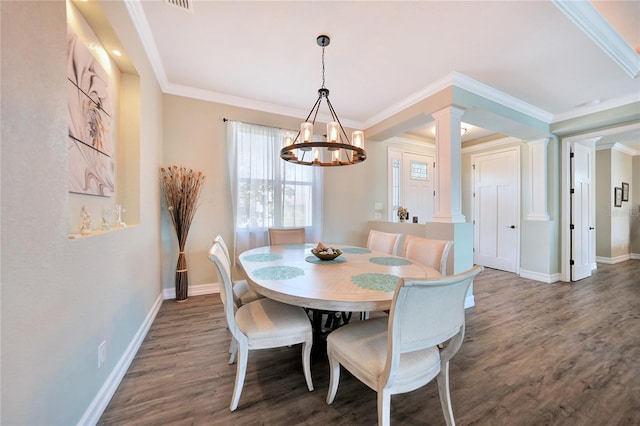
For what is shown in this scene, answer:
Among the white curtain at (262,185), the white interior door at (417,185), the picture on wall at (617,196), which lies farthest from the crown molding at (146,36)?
the picture on wall at (617,196)

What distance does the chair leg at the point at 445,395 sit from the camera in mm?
1216

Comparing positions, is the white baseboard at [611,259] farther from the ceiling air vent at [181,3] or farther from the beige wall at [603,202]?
the ceiling air vent at [181,3]

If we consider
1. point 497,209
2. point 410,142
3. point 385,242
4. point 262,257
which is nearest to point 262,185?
point 262,257

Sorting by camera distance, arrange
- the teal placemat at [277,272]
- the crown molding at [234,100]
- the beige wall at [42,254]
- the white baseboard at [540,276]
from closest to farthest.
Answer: the beige wall at [42,254], the teal placemat at [277,272], the crown molding at [234,100], the white baseboard at [540,276]

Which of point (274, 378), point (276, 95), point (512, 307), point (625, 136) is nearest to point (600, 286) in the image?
point (512, 307)

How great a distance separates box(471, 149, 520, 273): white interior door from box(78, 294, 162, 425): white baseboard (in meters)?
5.58

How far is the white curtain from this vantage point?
10.8ft

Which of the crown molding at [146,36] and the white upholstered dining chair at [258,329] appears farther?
the crown molding at [146,36]

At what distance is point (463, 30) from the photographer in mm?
2074

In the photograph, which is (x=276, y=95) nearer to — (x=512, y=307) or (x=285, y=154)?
(x=285, y=154)

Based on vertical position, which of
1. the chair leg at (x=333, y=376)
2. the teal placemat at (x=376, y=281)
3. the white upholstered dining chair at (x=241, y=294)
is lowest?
the chair leg at (x=333, y=376)

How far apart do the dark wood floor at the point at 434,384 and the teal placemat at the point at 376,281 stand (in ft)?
2.33

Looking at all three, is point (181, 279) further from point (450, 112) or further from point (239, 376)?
point (450, 112)

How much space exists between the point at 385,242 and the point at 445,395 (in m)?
1.61
